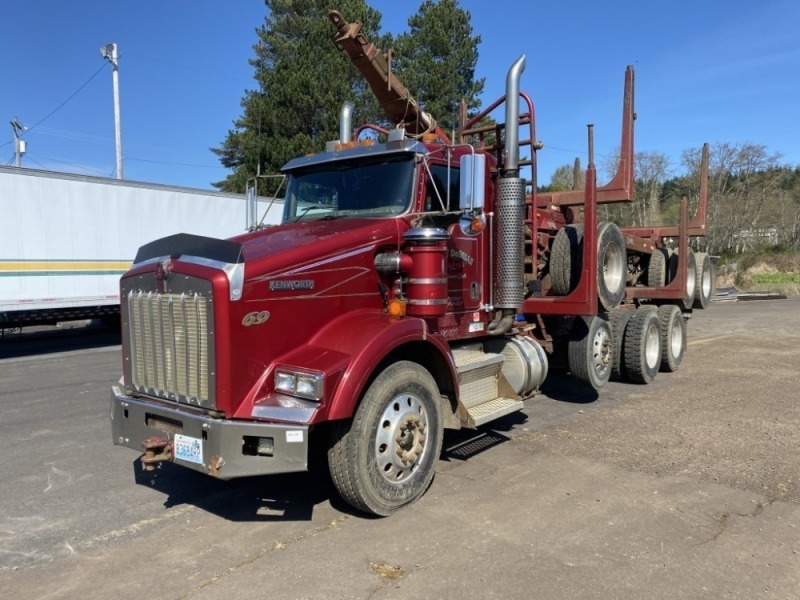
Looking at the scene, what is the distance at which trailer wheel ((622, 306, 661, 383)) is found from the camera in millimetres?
8406

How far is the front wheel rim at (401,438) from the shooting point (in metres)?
4.04

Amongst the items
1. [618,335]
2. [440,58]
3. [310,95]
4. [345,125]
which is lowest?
[618,335]

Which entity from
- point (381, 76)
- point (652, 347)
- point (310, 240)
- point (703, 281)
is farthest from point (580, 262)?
point (703, 281)

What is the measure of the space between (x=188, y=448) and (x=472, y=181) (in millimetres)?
2665

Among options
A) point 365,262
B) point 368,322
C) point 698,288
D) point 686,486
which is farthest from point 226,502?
point 698,288

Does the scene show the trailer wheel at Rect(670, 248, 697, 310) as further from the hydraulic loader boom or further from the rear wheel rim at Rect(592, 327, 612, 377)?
the hydraulic loader boom

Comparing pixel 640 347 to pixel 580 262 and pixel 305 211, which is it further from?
pixel 305 211

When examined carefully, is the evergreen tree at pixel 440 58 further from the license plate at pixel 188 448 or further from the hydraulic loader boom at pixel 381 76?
the license plate at pixel 188 448

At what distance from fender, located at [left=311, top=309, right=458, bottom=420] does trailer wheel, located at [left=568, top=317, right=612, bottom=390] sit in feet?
9.25

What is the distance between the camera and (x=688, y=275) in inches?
410

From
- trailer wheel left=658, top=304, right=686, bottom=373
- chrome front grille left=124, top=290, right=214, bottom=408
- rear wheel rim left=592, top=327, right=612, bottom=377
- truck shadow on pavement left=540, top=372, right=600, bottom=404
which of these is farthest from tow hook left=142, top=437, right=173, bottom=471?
trailer wheel left=658, top=304, right=686, bottom=373

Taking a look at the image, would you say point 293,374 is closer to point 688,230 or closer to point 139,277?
point 139,277

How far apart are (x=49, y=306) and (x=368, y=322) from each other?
1041 centimetres

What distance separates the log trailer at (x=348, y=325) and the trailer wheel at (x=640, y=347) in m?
2.81
